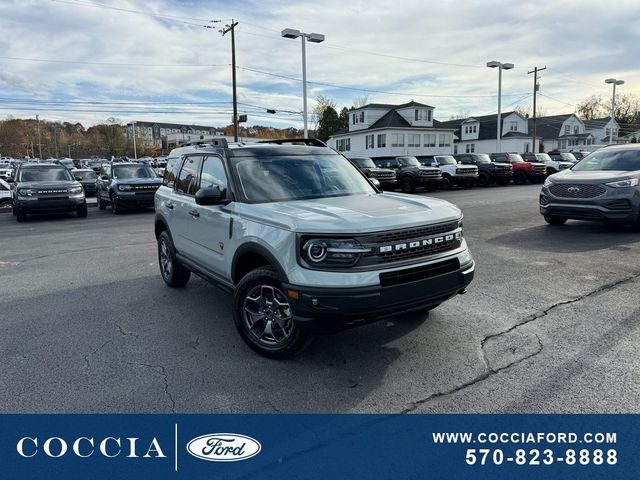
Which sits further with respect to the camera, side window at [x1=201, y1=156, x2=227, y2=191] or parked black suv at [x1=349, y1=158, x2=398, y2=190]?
parked black suv at [x1=349, y1=158, x2=398, y2=190]

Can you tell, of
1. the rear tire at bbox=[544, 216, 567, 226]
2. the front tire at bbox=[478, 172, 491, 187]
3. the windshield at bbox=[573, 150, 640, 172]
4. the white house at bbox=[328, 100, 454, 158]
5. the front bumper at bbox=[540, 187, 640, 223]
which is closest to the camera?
the front bumper at bbox=[540, 187, 640, 223]

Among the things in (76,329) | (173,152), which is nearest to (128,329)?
(76,329)

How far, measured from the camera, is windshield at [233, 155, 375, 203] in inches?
179

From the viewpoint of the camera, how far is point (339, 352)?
4.15 meters

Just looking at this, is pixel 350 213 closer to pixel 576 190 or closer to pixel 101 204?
pixel 576 190

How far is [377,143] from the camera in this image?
5138 centimetres

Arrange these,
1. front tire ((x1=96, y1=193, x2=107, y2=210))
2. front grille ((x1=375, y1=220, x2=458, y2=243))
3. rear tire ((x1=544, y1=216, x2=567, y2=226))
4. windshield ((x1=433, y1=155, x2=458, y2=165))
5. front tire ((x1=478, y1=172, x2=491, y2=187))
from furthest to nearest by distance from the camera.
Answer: front tire ((x1=478, y1=172, x2=491, y2=187)), windshield ((x1=433, y1=155, x2=458, y2=165)), front tire ((x1=96, y1=193, x2=107, y2=210)), rear tire ((x1=544, y1=216, x2=567, y2=226)), front grille ((x1=375, y1=220, x2=458, y2=243))

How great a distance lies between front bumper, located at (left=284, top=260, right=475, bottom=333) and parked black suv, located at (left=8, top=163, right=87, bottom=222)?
45.5 ft

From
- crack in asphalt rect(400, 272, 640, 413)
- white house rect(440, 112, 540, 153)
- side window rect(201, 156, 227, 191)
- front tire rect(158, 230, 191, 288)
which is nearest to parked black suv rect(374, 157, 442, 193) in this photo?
crack in asphalt rect(400, 272, 640, 413)

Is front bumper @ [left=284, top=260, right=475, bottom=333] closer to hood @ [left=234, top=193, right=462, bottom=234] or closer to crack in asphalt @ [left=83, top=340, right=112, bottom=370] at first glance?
hood @ [left=234, top=193, right=462, bottom=234]

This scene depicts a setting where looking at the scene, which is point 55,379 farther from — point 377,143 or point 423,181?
point 377,143

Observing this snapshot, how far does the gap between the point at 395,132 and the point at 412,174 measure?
2896 cm

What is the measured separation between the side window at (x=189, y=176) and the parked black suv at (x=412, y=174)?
1823 cm

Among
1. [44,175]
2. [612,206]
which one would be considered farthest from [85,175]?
[612,206]
